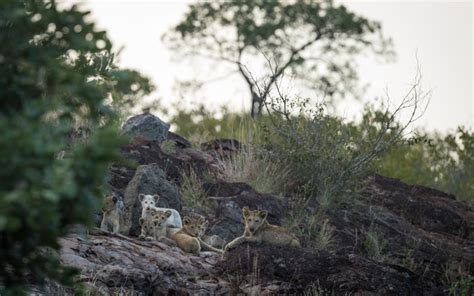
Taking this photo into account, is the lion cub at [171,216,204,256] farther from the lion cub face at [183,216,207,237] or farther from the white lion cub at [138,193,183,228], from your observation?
the white lion cub at [138,193,183,228]

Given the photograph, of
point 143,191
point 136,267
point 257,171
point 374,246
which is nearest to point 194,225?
point 143,191

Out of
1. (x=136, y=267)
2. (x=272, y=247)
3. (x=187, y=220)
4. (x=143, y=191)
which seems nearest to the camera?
(x=136, y=267)

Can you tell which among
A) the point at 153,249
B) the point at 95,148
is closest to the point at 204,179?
the point at 153,249

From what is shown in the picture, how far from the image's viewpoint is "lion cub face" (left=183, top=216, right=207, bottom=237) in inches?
613

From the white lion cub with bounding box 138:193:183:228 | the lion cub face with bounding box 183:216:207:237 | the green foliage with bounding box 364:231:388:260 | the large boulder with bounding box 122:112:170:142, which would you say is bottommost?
the green foliage with bounding box 364:231:388:260

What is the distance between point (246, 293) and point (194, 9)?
21.1m

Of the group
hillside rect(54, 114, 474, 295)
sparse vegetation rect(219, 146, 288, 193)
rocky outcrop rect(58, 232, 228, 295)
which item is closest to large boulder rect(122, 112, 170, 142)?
hillside rect(54, 114, 474, 295)

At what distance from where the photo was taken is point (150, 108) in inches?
1282

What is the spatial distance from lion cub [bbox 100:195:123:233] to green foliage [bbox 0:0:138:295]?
7.60m

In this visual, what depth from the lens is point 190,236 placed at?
50.1 ft

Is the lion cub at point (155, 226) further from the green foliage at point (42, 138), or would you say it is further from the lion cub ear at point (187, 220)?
the green foliage at point (42, 138)

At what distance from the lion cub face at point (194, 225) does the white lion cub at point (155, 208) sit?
21 cm

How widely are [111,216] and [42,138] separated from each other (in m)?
9.26

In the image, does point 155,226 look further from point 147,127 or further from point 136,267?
point 147,127
